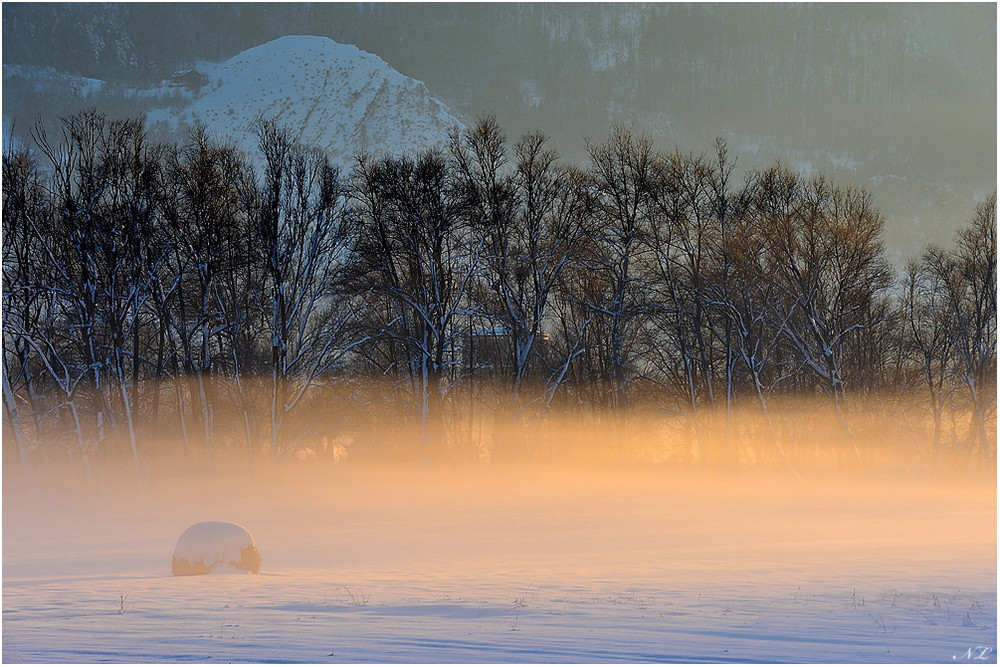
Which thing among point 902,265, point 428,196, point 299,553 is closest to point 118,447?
point 428,196

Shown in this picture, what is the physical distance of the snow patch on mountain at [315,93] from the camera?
53406 millimetres

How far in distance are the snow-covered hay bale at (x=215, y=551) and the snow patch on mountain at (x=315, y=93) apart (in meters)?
36.7

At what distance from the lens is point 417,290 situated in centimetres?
3847

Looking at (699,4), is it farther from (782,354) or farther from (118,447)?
(118,447)

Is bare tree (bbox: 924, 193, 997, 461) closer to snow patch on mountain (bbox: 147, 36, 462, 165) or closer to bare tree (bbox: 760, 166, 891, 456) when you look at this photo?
bare tree (bbox: 760, 166, 891, 456)

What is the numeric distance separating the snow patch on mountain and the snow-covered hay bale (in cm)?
3673

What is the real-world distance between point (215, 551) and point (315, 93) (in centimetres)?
4418

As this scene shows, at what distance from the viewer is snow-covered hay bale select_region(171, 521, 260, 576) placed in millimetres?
16359

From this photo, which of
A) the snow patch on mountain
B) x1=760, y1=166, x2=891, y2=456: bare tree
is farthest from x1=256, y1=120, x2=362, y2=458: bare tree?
x1=760, y1=166, x2=891, y2=456: bare tree

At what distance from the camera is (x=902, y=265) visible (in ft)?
163

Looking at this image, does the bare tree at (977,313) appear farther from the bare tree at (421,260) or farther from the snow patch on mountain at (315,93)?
the snow patch on mountain at (315,93)

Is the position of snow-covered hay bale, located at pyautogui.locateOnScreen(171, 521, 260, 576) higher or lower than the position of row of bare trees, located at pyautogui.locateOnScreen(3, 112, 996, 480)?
lower

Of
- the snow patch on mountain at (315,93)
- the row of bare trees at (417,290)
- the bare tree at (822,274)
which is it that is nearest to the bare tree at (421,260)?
the row of bare trees at (417,290)

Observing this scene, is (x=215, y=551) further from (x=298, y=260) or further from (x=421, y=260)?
(x=421, y=260)
